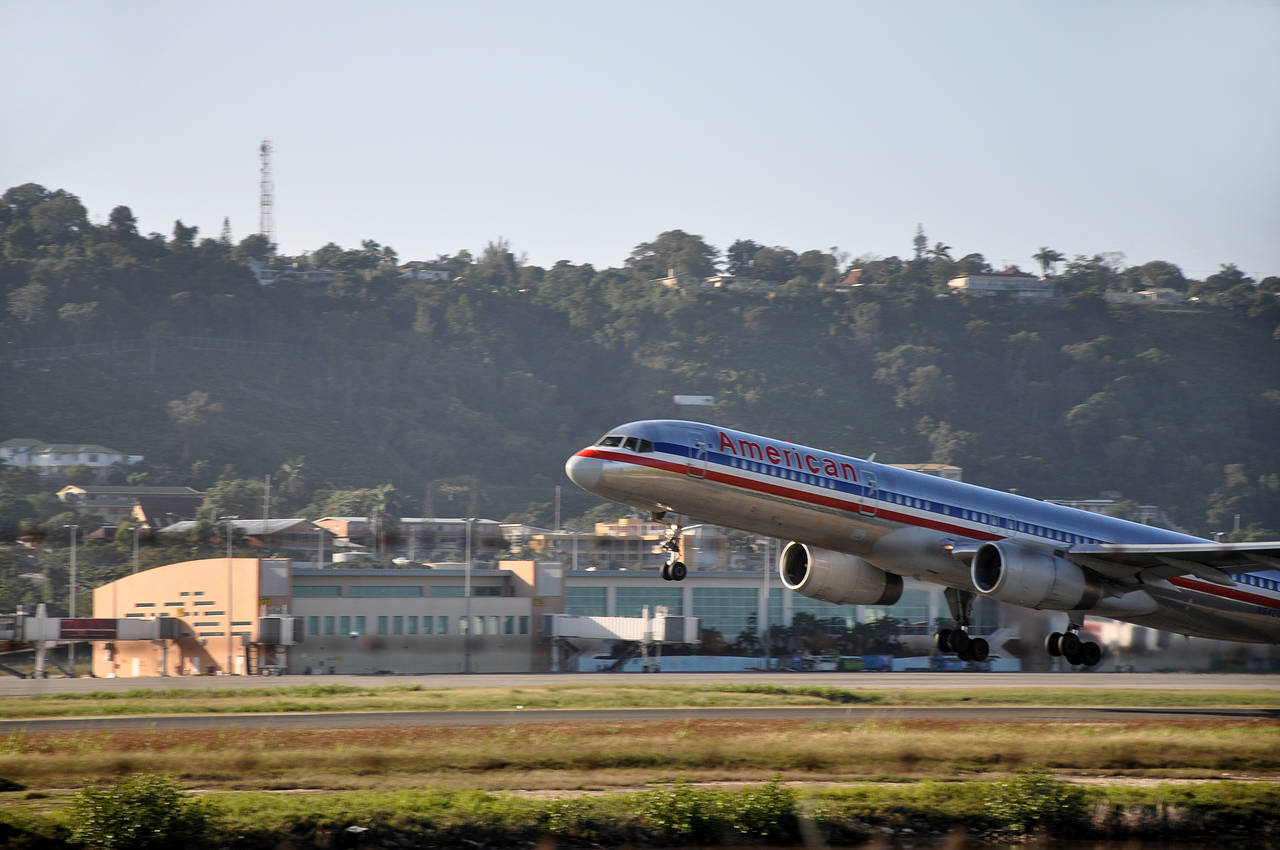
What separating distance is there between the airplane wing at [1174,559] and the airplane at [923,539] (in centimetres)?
6

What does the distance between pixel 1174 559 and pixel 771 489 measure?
13476 mm

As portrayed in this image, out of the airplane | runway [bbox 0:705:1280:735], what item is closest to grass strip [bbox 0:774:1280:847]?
the airplane

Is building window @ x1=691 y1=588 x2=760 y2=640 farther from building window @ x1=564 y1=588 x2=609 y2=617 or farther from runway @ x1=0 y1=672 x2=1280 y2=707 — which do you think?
runway @ x1=0 y1=672 x2=1280 y2=707

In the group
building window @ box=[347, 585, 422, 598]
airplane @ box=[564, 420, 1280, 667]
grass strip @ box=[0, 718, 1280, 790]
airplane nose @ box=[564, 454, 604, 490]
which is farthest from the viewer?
building window @ box=[347, 585, 422, 598]

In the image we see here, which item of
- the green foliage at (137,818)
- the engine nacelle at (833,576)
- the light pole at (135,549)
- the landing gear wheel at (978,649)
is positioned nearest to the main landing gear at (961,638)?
the landing gear wheel at (978,649)

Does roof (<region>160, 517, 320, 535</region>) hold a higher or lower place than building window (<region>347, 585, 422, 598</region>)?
higher

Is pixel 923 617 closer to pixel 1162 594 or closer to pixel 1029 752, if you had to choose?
pixel 1162 594

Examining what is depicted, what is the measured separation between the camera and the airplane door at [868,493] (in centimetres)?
4088

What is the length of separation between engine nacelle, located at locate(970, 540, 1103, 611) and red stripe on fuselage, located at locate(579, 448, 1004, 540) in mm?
1492

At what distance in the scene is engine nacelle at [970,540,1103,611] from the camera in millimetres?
41125

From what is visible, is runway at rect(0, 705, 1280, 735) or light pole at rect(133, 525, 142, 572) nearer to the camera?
runway at rect(0, 705, 1280, 735)

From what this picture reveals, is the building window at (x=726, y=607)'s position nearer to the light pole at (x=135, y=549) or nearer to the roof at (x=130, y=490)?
the light pole at (x=135, y=549)

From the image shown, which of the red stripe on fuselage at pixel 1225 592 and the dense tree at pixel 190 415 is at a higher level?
the dense tree at pixel 190 415

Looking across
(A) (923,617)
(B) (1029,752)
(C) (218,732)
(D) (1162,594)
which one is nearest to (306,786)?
(C) (218,732)
